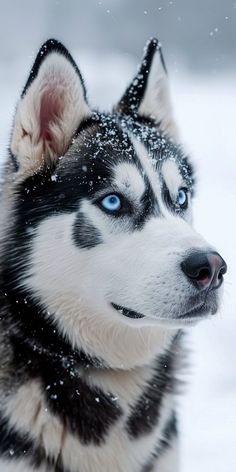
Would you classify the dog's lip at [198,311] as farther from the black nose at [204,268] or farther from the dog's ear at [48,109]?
the dog's ear at [48,109]

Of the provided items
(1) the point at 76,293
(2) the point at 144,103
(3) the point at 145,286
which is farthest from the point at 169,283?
(2) the point at 144,103

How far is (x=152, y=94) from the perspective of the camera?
3.25m

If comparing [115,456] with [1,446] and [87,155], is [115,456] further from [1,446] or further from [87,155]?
[87,155]

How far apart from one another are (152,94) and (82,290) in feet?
3.20

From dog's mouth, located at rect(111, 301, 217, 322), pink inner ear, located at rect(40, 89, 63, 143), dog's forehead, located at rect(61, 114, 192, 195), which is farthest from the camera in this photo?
pink inner ear, located at rect(40, 89, 63, 143)

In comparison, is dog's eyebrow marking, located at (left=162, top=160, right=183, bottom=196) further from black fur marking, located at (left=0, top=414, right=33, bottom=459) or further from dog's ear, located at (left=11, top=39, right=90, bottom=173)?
black fur marking, located at (left=0, top=414, right=33, bottom=459)

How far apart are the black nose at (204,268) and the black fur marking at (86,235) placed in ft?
1.21

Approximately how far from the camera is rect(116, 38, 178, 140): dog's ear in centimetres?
317

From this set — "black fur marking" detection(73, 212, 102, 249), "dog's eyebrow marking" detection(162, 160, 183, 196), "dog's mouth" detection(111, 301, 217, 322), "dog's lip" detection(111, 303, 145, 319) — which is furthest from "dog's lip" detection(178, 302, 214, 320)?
"dog's eyebrow marking" detection(162, 160, 183, 196)

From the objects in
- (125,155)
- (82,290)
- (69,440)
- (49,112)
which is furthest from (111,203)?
(69,440)

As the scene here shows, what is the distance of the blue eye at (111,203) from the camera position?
274 centimetres

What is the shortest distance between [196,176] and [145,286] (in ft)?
2.93

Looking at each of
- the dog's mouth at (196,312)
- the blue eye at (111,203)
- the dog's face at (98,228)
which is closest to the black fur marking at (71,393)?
the dog's face at (98,228)

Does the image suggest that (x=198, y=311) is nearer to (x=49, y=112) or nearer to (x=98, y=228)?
(x=98, y=228)
